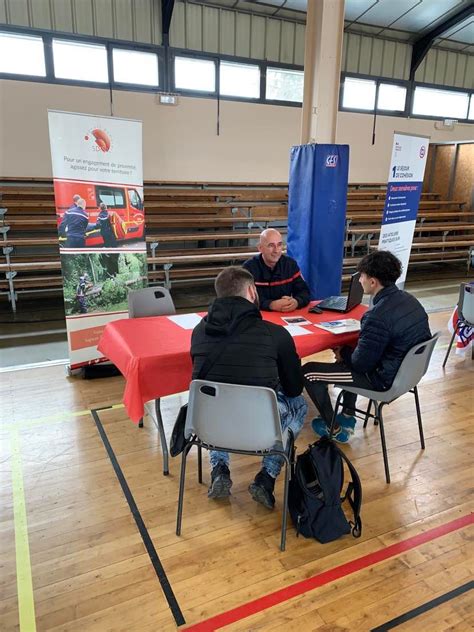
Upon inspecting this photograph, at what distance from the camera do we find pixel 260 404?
177 cm

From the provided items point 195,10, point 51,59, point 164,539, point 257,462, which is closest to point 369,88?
point 195,10

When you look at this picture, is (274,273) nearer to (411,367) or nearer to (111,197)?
(411,367)

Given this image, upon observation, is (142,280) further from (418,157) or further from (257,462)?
(418,157)

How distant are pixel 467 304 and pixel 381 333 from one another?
1.98 meters

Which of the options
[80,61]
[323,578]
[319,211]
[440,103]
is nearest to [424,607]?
[323,578]

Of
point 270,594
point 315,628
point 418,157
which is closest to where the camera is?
point 315,628

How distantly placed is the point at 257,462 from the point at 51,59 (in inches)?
256

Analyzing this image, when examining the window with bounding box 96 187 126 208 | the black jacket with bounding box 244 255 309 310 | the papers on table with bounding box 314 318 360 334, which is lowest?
the papers on table with bounding box 314 318 360 334

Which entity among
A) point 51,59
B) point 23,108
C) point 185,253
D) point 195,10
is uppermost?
point 195,10

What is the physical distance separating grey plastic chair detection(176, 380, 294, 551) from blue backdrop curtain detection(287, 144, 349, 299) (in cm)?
229

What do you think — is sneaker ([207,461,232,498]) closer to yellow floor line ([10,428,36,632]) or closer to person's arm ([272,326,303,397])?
person's arm ([272,326,303,397])

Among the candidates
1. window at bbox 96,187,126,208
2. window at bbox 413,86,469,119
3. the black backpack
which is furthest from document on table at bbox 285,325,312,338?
window at bbox 413,86,469,119

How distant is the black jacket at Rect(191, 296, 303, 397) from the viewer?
1.85 m

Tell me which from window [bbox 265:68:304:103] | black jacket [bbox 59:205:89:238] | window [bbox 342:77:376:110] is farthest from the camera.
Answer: window [bbox 342:77:376:110]
